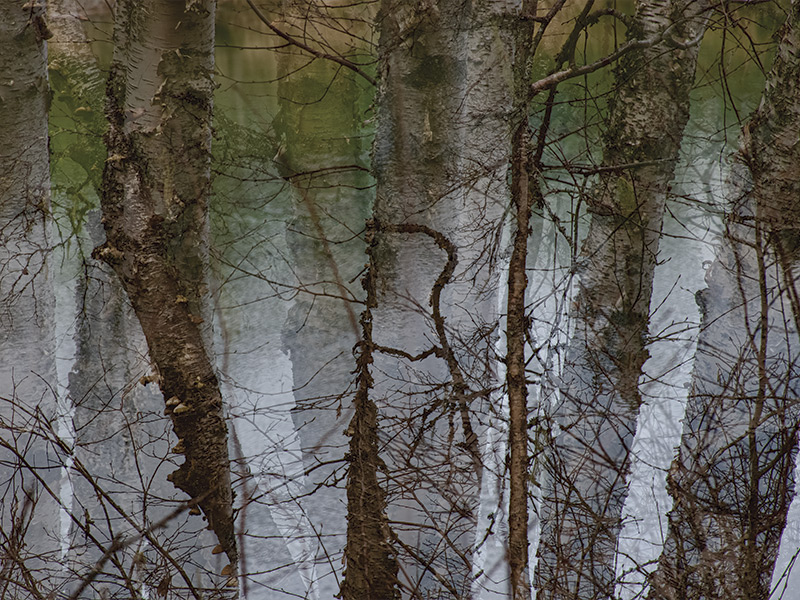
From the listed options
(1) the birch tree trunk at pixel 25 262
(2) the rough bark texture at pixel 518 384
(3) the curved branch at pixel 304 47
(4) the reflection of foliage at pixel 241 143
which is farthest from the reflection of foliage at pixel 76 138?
(2) the rough bark texture at pixel 518 384

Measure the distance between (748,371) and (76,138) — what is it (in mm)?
3550

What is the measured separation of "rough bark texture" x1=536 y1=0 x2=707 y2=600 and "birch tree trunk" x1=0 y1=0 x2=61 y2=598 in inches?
71.2

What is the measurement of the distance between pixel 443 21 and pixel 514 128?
44cm

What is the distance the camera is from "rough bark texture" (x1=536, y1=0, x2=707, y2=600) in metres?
2.59

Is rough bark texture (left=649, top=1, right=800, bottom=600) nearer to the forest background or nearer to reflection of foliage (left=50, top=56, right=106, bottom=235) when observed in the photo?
the forest background

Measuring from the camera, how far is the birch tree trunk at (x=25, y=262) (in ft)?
7.34

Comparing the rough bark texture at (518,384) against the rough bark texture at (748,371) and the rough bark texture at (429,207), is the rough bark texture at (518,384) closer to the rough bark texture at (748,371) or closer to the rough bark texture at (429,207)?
the rough bark texture at (429,207)

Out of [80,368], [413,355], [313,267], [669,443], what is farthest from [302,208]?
[669,443]

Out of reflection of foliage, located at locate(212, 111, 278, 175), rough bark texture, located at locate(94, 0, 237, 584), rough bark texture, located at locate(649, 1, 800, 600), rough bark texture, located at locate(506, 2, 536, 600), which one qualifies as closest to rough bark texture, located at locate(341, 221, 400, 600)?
rough bark texture, located at locate(94, 0, 237, 584)

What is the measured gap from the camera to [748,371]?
237 cm

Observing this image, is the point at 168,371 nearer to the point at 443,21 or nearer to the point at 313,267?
the point at 443,21

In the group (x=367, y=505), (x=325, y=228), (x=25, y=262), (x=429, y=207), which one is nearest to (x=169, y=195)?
(x=25, y=262)

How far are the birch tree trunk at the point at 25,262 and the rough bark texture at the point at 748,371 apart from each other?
1991 mm

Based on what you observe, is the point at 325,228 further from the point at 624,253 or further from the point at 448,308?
the point at 624,253
